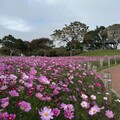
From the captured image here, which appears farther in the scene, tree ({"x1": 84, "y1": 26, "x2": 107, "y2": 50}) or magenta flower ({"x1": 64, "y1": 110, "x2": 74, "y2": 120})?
tree ({"x1": 84, "y1": 26, "x2": 107, "y2": 50})

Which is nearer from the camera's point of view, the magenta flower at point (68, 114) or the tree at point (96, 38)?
the magenta flower at point (68, 114)

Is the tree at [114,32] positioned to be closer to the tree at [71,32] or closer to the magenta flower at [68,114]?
the tree at [71,32]

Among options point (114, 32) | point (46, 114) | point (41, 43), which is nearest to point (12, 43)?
point (41, 43)

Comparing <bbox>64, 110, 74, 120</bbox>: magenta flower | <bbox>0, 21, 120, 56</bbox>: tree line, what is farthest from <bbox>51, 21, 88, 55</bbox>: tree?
<bbox>64, 110, 74, 120</bbox>: magenta flower

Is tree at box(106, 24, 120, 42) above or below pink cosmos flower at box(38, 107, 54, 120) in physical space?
above

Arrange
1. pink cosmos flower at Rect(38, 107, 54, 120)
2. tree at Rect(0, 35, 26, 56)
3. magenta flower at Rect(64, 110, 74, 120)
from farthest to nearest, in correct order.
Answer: tree at Rect(0, 35, 26, 56) → magenta flower at Rect(64, 110, 74, 120) → pink cosmos flower at Rect(38, 107, 54, 120)

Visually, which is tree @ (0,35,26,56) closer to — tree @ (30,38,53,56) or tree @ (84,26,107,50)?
tree @ (30,38,53,56)

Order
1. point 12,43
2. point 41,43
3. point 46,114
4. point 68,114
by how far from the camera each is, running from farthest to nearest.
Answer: point 41,43 < point 12,43 < point 68,114 < point 46,114

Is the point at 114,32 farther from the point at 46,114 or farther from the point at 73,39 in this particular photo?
the point at 46,114

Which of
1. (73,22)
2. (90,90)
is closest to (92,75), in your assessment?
(90,90)

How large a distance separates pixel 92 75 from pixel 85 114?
14.3ft

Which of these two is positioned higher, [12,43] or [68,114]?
[68,114]

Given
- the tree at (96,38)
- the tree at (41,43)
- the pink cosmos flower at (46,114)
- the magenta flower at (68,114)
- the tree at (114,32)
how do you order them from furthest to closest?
the tree at (96,38) < the tree at (41,43) < the tree at (114,32) < the magenta flower at (68,114) < the pink cosmos flower at (46,114)

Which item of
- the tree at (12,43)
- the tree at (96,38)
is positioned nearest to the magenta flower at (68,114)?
the tree at (12,43)
